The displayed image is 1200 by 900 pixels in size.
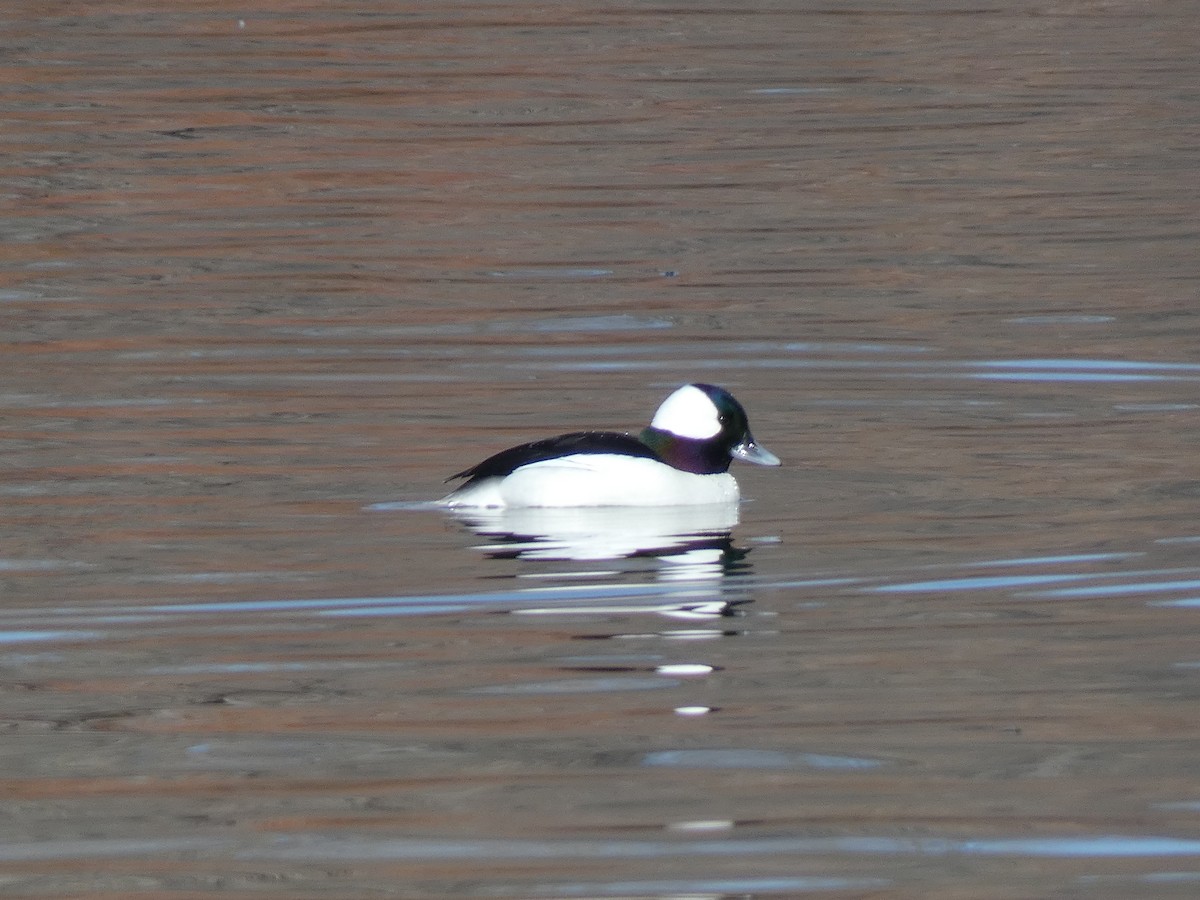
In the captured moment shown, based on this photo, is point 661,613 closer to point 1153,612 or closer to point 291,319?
point 1153,612

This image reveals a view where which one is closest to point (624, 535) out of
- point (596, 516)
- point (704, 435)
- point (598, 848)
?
point (596, 516)

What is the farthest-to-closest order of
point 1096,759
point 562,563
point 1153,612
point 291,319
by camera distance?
1. point 291,319
2. point 562,563
3. point 1153,612
4. point 1096,759

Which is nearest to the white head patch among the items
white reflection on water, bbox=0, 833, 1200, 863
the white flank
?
the white flank

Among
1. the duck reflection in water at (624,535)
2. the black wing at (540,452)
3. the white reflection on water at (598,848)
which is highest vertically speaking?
the black wing at (540,452)

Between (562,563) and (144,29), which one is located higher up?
(144,29)

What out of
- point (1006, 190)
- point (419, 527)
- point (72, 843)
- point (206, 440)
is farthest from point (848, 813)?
point (1006, 190)

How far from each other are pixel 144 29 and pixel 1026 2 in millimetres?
7497

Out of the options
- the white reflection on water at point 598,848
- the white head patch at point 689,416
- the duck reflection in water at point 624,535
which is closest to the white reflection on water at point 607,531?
the duck reflection in water at point 624,535

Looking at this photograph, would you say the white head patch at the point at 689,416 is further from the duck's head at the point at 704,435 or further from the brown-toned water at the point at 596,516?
the brown-toned water at the point at 596,516

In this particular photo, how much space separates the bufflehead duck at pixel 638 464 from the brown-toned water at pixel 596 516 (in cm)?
14

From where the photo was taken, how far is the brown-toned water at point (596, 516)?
552 centimetres

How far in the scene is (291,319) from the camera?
12109 mm

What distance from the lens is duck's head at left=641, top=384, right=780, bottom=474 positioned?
8.98 metres

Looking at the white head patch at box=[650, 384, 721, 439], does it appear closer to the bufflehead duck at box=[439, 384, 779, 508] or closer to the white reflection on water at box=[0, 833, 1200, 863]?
the bufflehead duck at box=[439, 384, 779, 508]
